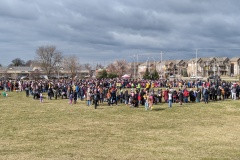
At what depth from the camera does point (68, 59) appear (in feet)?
350

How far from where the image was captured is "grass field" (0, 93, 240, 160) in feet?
38.0

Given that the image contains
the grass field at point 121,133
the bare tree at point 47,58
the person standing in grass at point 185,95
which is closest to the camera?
the grass field at point 121,133

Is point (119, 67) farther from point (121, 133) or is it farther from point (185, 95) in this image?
point (121, 133)

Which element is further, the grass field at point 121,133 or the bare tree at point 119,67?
the bare tree at point 119,67

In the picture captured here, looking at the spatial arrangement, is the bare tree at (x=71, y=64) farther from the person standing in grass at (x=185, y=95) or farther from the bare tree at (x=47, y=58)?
the person standing in grass at (x=185, y=95)

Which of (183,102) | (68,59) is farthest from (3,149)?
(68,59)

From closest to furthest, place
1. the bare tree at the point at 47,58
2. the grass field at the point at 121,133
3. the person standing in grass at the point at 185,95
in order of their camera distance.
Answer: the grass field at the point at 121,133
the person standing in grass at the point at 185,95
the bare tree at the point at 47,58

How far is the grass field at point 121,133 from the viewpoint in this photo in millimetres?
11586

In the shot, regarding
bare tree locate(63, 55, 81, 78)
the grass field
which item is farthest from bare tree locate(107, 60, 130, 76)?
the grass field

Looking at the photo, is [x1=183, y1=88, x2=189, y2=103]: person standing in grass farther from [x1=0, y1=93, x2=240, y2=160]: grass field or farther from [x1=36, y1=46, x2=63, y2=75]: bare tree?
[x1=36, y1=46, x2=63, y2=75]: bare tree

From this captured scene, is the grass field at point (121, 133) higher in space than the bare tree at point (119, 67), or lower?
lower

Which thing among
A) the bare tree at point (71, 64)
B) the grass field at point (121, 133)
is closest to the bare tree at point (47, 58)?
the bare tree at point (71, 64)

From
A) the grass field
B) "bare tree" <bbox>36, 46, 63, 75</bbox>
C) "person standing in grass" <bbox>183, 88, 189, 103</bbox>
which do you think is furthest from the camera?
"bare tree" <bbox>36, 46, 63, 75</bbox>

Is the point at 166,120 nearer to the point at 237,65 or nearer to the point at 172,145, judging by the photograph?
the point at 172,145
